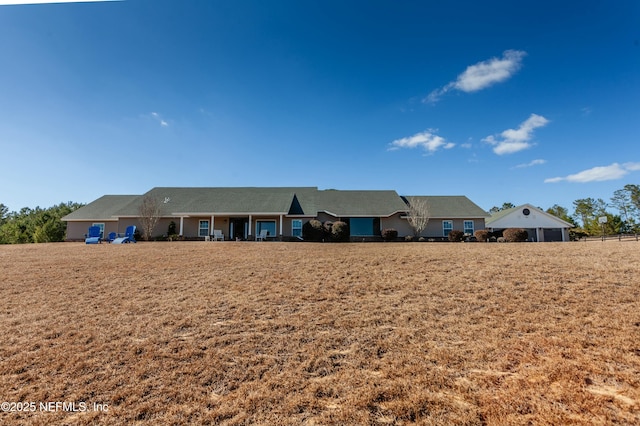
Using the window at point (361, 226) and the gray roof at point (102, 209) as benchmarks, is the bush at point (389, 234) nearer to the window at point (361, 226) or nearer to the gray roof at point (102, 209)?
the window at point (361, 226)

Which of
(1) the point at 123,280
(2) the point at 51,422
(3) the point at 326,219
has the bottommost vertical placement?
(2) the point at 51,422

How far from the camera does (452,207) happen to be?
92.5 ft

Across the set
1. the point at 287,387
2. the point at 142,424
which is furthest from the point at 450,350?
the point at 142,424

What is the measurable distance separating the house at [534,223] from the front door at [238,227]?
21.1 m

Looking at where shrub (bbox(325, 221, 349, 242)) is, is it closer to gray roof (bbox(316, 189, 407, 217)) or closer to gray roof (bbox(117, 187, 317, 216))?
gray roof (bbox(117, 187, 317, 216))

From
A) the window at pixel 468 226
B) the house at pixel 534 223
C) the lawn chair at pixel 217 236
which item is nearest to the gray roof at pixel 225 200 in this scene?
the lawn chair at pixel 217 236

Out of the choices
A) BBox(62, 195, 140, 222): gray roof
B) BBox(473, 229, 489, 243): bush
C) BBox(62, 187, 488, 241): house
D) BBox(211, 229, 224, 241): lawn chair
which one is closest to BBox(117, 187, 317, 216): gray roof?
BBox(62, 187, 488, 241): house

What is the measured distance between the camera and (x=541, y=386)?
367cm

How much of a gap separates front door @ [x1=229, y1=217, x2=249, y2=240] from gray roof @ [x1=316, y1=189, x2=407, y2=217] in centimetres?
617

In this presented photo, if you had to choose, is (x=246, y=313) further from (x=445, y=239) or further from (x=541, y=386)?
(x=445, y=239)

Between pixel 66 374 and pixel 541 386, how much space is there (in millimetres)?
6025

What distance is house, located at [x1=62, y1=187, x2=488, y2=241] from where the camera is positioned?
24.7m

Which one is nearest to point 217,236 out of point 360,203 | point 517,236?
point 360,203

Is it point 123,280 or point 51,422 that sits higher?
point 123,280
